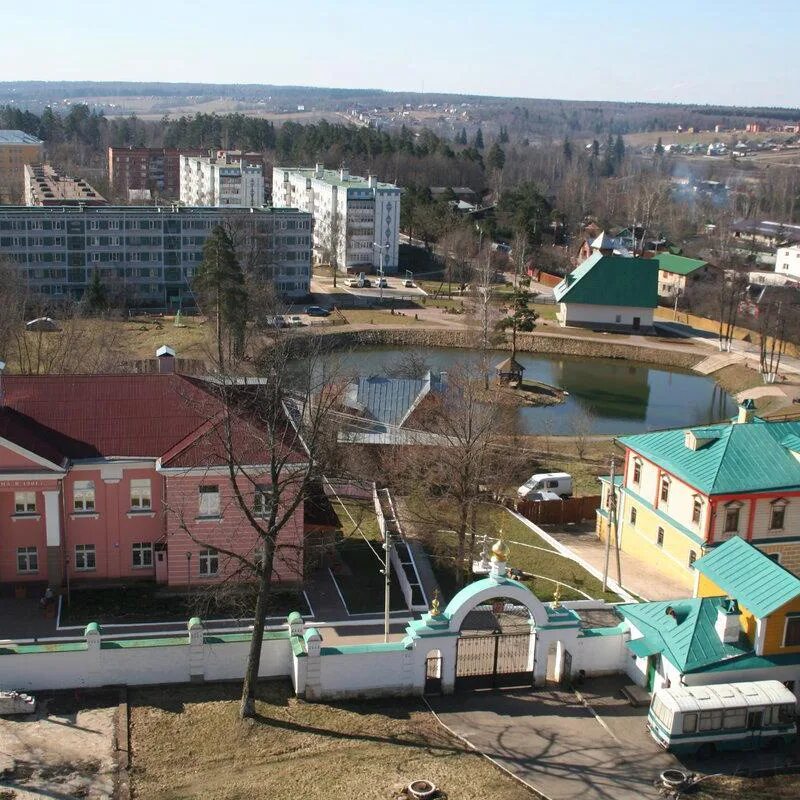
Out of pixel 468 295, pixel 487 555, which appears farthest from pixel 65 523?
pixel 468 295

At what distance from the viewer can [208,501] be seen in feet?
62.7

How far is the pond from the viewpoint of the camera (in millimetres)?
38281

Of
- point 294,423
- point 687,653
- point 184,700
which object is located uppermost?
point 294,423

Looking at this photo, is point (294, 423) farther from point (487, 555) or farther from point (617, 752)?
point (617, 752)

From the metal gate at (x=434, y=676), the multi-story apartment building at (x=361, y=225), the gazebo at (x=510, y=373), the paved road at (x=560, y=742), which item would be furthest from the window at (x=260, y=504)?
the multi-story apartment building at (x=361, y=225)

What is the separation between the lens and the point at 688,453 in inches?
845

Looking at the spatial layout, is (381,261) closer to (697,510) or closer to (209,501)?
(697,510)

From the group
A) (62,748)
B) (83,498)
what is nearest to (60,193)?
(83,498)

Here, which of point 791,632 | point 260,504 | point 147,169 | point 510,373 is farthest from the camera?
point 147,169

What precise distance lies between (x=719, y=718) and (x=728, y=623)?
5.45 feet

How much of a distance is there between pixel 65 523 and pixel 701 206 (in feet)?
287

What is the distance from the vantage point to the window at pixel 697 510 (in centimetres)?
2052

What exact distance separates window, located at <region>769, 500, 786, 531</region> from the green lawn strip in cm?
761

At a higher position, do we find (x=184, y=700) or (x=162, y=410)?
(x=162, y=410)
